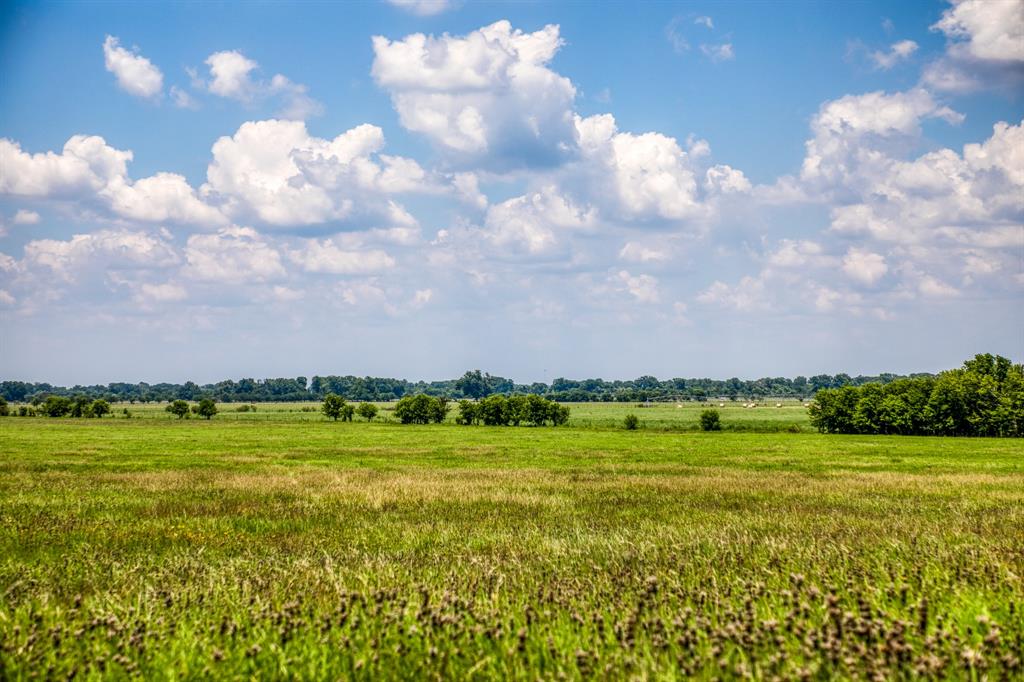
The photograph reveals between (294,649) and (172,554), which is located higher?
(294,649)

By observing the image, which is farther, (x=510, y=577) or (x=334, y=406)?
(x=334, y=406)

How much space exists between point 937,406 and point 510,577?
3364 inches

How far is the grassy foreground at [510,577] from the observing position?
599cm

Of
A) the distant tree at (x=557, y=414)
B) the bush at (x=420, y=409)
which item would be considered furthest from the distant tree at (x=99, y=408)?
the distant tree at (x=557, y=414)

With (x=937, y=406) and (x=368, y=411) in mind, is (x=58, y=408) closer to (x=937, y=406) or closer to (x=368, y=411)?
(x=368, y=411)

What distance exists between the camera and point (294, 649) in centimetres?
671

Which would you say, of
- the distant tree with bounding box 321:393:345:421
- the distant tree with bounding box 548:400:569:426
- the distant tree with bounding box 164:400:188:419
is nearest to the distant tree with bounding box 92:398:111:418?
the distant tree with bounding box 164:400:188:419

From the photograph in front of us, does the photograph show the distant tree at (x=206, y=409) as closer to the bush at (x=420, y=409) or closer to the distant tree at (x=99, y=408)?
the distant tree at (x=99, y=408)

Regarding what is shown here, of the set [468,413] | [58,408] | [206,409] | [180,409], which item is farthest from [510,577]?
[58,408]

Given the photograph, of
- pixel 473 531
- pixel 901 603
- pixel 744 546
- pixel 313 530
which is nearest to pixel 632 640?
pixel 901 603

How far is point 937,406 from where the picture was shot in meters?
79.6

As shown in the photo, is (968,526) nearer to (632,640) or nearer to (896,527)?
(896,527)

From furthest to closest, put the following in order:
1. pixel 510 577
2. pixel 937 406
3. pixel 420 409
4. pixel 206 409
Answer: pixel 206 409, pixel 420 409, pixel 937 406, pixel 510 577

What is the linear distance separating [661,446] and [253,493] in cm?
3927
